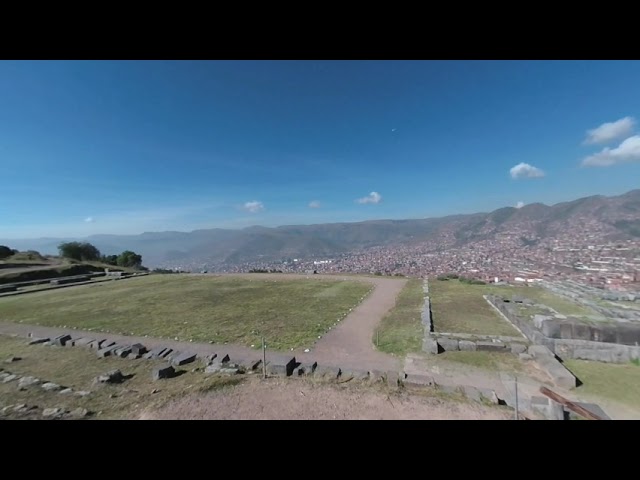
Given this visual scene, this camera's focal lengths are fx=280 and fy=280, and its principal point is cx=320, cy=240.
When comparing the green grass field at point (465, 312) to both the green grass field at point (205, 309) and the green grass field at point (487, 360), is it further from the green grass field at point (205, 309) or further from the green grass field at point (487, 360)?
the green grass field at point (205, 309)

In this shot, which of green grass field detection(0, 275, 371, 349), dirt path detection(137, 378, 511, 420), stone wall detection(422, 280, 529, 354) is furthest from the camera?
green grass field detection(0, 275, 371, 349)

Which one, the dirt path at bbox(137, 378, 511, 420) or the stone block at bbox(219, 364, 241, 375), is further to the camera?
the stone block at bbox(219, 364, 241, 375)

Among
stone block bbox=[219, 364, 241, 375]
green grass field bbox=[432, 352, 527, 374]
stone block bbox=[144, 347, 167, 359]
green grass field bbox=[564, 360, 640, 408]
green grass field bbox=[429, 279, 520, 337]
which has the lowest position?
green grass field bbox=[564, 360, 640, 408]

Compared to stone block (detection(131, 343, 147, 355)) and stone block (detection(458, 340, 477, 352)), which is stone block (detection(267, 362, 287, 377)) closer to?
stone block (detection(131, 343, 147, 355))

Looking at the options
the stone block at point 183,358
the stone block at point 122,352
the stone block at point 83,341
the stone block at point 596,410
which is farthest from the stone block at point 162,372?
the stone block at point 596,410

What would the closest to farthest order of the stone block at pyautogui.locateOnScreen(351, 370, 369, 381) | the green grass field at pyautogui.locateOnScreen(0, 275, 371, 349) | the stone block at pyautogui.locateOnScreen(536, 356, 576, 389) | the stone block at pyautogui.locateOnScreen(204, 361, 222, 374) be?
the stone block at pyautogui.locateOnScreen(536, 356, 576, 389) → the stone block at pyautogui.locateOnScreen(351, 370, 369, 381) → the stone block at pyautogui.locateOnScreen(204, 361, 222, 374) → the green grass field at pyautogui.locateOnScreen(0, 275, 371, 349)

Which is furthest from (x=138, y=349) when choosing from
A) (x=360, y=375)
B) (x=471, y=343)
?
(x=471, y=343)

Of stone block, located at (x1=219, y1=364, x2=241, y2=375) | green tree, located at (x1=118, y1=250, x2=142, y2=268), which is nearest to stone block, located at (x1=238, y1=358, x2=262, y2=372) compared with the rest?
stone block, located at (x1=219, y1=364, x2=241, y2=375)
